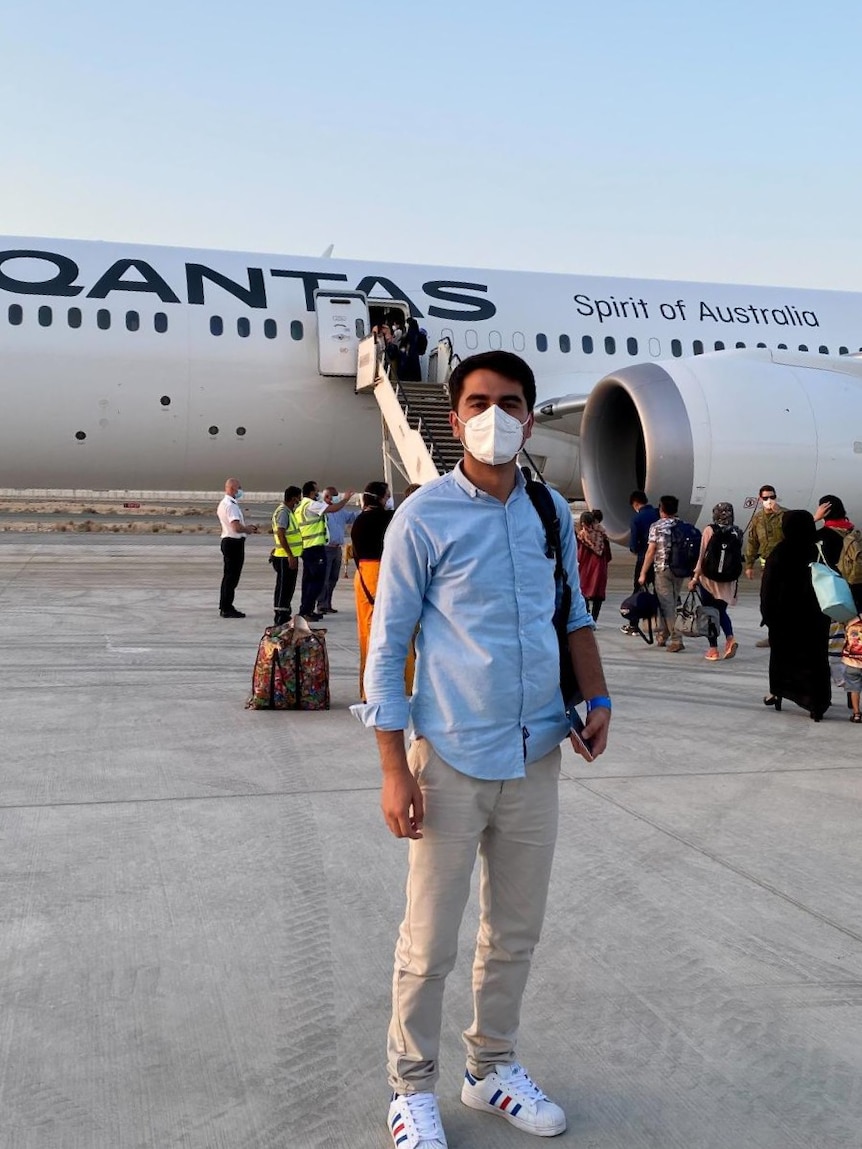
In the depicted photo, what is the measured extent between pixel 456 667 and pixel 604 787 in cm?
305

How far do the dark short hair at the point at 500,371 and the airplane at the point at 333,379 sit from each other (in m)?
9.60

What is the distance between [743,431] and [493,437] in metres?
10.1

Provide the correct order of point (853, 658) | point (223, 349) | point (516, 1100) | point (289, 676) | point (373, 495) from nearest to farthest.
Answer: point (516, 1100)
point (853, 658)
point (289, 676)
point (373, 495)
point (223, 349)

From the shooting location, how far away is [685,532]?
386 inches

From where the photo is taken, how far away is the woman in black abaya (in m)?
7.20

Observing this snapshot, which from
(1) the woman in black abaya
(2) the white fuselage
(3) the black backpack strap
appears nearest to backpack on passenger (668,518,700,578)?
(1) the woman in black abaya

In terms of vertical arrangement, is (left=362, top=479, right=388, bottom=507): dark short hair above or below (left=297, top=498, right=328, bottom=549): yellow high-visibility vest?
above

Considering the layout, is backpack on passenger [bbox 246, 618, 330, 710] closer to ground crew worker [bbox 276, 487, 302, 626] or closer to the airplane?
ground crew worker [bbox 276, 487, 302, 626]

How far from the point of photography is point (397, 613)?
2707 millimetres

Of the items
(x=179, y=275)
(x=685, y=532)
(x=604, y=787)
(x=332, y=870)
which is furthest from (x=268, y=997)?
(x=179, y=275)

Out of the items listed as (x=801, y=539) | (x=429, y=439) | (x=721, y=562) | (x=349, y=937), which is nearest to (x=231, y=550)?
(x=429, y=439)

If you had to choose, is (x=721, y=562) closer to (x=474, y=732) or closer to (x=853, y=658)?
(x=853, y=658)

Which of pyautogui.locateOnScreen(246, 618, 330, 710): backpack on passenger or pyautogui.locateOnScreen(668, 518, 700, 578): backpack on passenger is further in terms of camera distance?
pyautogui.locateOnScreen(668, 518, 700, 578): backpack on passenger

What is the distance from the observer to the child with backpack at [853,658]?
696 centimetres
